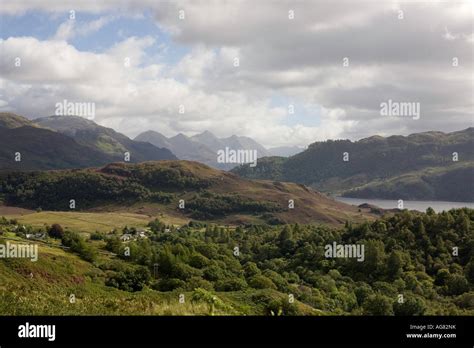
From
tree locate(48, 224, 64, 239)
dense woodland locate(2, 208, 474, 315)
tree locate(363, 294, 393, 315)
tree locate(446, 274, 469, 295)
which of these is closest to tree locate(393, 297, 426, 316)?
dense woodland locate(2, 208, 474, 315)

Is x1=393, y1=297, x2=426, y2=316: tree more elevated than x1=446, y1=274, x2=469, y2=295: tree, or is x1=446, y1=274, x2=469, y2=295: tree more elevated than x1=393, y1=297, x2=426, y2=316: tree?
x1=393, y1=297, x2=426, y2=316: tree

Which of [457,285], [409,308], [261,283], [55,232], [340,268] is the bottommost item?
[457,285]

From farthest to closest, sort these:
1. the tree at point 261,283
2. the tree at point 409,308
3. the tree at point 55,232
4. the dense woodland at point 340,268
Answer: the tree at point 55,232, the tree at point 261,283, the dense woodland at point 340,268, the tree at point 409,308

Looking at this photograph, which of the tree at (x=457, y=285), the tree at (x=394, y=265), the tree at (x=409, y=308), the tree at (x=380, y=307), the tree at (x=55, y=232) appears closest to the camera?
the tree at (x=380, y=307)

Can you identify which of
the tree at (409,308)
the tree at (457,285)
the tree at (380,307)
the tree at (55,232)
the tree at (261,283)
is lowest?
the tree at (457,285)

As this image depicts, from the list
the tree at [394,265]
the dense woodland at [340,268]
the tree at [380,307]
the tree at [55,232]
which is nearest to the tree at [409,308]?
the dense woodland at [340,268]

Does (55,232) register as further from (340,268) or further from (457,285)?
(457,285)

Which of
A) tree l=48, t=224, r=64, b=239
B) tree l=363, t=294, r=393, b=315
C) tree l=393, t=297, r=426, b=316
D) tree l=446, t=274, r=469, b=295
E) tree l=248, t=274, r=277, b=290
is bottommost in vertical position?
tree l=446, t=274, r=469, b=295

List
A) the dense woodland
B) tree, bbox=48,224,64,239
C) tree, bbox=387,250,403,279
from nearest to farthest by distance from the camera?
1. the dense woodland
2. tree, bbox=387,250,403,279
3. tree, bbox=48,224,64,239

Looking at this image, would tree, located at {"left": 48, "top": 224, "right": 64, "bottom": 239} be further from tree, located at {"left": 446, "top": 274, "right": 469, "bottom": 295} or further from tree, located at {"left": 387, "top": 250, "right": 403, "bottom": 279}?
tree, located at {"left": 446, "top": 274, "right": 469, "bottom": 295}

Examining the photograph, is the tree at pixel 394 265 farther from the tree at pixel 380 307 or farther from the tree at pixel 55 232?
the tree at pixel 55 232

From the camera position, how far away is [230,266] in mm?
106375

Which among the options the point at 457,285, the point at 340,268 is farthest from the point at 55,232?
the point at 457,285
